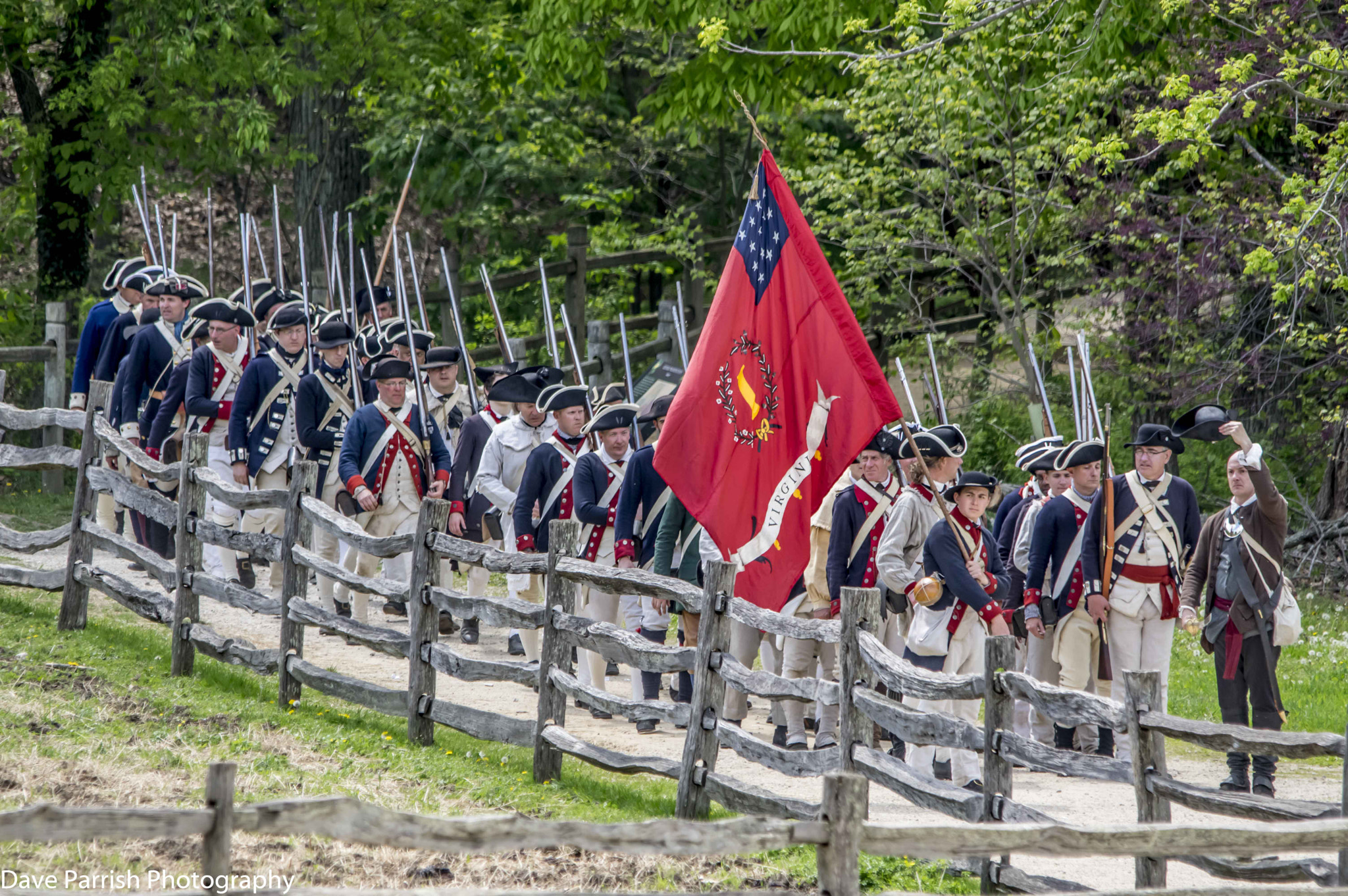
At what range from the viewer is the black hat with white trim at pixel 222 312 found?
472 inches

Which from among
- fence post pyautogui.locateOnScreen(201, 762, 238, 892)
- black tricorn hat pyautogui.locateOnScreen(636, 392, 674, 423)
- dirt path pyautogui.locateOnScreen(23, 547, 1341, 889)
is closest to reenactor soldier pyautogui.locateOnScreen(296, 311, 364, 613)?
dirt path pyautogui.locateOnScreen(23, 547, 1341, 889)

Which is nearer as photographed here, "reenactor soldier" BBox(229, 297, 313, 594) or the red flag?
the red flag

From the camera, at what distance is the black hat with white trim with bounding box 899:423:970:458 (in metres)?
8.73

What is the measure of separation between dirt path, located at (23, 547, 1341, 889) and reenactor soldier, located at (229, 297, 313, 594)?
103cm

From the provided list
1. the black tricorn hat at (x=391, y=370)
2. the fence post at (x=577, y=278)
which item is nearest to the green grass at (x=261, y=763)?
the black tricorn hat at (x=391, y=370)

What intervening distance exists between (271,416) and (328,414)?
451 millimetres

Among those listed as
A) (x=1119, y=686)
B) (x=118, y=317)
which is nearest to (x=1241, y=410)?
(x=1119, y=686)

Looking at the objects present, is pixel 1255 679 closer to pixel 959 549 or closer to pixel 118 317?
pixel 959 549

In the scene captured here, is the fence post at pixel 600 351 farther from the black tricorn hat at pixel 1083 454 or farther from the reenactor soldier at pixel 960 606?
the reenactor soldier at pixel 960 606

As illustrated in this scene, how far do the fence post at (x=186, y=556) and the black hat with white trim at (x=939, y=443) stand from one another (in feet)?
14.7

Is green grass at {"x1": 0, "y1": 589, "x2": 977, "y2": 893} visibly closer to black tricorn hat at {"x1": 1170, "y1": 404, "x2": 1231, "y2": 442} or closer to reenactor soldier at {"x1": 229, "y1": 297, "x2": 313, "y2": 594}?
reenactor soldier at {"x1": 229, "y1": 297, "x2": 313, "y2": 594}

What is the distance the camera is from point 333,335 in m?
11.7

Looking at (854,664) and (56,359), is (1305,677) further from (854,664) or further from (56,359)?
(56,359)

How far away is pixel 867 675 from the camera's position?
6762 millimetres
